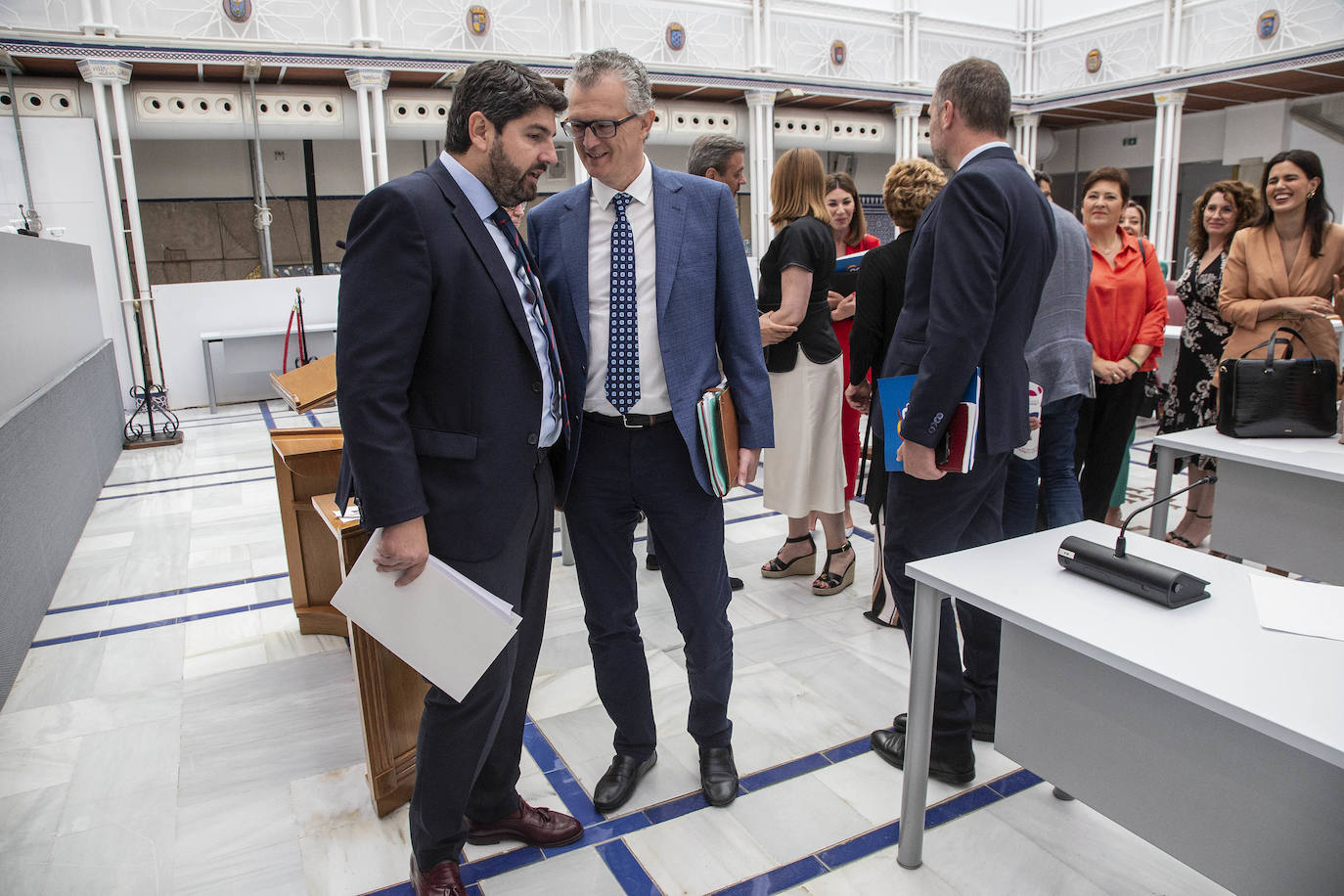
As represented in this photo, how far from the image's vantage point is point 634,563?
84.8 inches

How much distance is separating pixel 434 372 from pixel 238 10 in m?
9.24

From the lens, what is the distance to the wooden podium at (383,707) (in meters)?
2.18

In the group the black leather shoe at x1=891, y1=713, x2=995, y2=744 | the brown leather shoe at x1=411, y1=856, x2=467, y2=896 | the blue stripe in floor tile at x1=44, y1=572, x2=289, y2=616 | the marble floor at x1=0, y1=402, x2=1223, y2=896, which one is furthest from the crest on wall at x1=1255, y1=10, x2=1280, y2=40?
the brown leather shoe at x1=411, y1=856, x2=467, y2=896

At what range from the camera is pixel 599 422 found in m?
2.05

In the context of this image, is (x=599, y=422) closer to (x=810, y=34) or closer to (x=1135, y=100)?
(x=810, y=34)

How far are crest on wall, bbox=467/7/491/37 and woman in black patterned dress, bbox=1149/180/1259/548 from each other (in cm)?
821

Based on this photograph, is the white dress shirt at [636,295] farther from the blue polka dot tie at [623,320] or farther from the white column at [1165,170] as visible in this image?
the white column at [1165,170]

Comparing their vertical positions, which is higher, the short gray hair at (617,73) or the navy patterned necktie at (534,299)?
the short gray hair at (617,73)

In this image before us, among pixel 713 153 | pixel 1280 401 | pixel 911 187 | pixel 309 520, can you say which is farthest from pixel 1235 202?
pixel 309 520

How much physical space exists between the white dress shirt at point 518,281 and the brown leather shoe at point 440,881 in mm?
946

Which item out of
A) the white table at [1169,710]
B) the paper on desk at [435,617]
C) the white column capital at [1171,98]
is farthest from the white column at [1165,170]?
the paper on desk at [435,617]

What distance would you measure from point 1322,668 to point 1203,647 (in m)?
0.16

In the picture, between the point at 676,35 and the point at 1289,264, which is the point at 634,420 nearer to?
the point at 1289,264

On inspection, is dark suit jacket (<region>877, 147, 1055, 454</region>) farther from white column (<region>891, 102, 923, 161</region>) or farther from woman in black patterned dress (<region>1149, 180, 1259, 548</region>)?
white column (<region>891, 102, 923, 161</region>)
